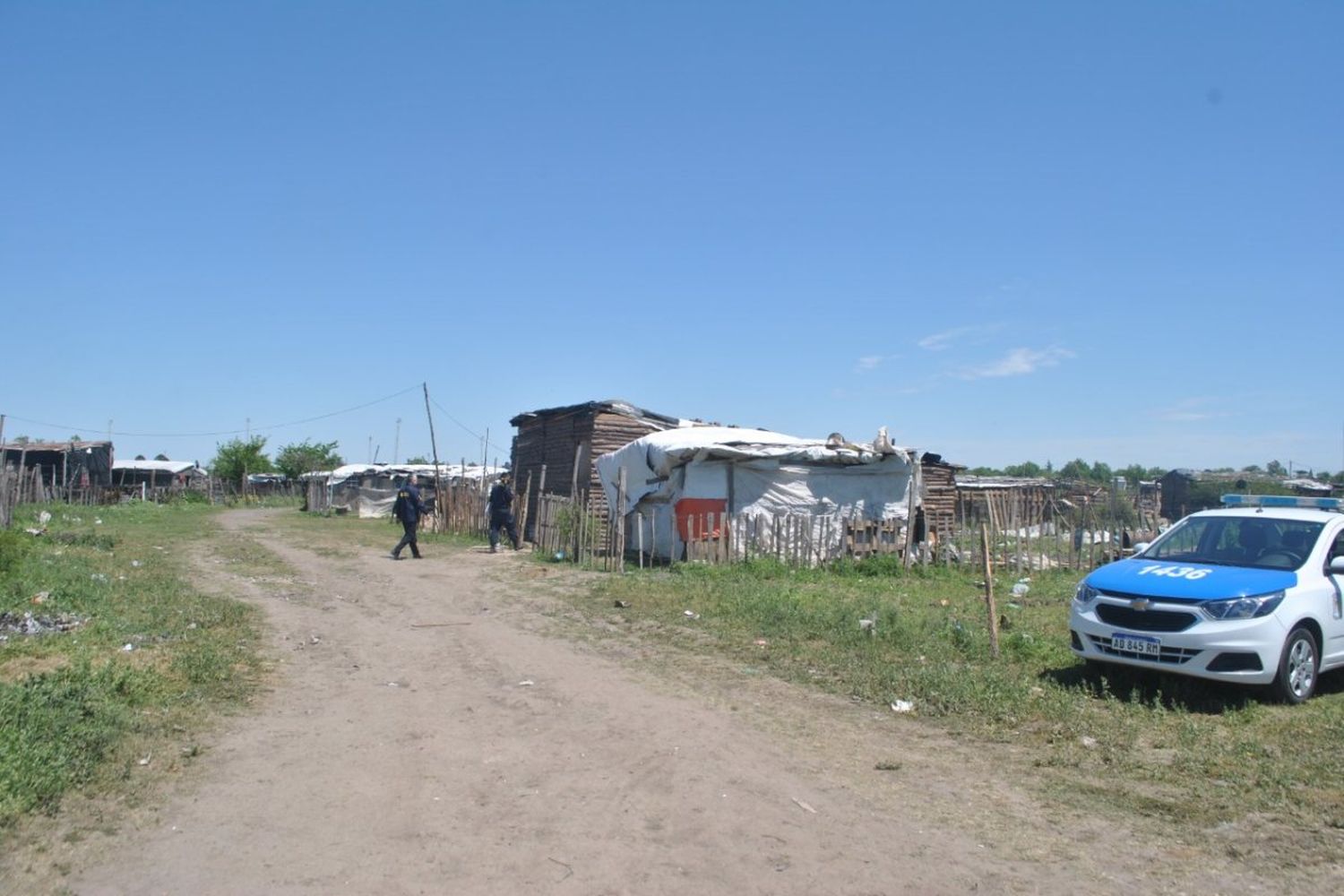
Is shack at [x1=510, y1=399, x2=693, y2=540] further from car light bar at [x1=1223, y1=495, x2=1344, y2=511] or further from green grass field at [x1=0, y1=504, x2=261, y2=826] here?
car light bar at [x1=1223, y1=495, x2=1344, y2=511]

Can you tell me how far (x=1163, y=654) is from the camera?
24.5ft

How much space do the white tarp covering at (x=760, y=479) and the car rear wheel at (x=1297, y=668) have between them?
371 inches

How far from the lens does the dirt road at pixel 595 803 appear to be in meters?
4.23

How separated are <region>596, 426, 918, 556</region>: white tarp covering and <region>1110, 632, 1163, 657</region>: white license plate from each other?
8.95 m

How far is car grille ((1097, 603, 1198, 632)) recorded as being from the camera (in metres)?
7.47

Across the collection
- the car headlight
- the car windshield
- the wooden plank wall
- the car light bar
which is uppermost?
the wooden plank wall

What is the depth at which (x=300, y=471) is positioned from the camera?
57.8 m

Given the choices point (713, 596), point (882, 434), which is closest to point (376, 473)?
point (882, 434)

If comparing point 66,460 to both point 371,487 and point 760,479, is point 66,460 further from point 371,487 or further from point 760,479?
point 760,479

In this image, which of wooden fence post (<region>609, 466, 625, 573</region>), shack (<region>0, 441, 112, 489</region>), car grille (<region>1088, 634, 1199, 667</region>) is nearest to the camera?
car grille (<region>1088, 634, 1199, 667</region>)

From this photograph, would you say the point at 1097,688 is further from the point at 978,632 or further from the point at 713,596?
the point at 713,596

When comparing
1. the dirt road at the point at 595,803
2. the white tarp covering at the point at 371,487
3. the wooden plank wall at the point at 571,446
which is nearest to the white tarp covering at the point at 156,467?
the white tarp covering at the point at 371,487

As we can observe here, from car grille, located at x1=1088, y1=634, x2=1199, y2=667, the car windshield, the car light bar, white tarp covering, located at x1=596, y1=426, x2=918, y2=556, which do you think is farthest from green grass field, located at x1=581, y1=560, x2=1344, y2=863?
white tarp covering, located at x1=596, y1=426, x2=918, y2=556

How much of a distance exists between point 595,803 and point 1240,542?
6.57m
